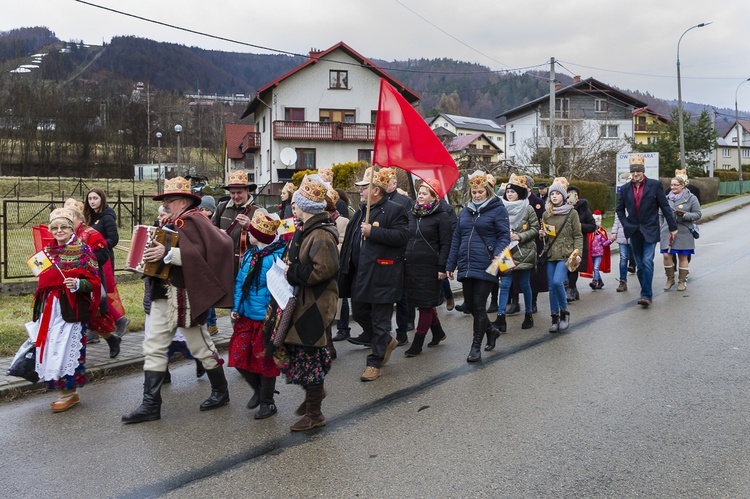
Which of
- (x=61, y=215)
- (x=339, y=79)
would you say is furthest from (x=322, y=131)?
(x=61, y=215)

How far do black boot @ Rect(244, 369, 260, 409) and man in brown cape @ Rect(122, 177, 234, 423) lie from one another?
0.31m

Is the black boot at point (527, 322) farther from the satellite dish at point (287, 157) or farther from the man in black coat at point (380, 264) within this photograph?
the satellite dish at point (287, 157)

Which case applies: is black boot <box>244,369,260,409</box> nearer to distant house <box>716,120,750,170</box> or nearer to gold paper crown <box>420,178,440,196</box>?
gold paper crown <box>420,178,440,196</box>

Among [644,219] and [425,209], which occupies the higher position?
[425,209]

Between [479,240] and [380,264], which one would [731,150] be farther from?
[380,264]

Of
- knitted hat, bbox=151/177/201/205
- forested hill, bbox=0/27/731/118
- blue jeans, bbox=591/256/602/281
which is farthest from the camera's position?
forested hill, bbox=0/27/731/118

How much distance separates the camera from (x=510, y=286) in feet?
30.3

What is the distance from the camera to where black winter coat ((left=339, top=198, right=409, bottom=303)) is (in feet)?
22.2

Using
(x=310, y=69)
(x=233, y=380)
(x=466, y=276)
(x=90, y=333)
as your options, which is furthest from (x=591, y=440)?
(x=310, y=69)

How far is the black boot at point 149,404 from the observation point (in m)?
5.56

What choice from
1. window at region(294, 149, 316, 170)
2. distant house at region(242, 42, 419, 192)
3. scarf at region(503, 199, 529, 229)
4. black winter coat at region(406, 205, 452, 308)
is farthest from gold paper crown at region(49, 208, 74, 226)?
window at region(294, 149, 316, 170)

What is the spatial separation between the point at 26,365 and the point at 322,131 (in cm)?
4152

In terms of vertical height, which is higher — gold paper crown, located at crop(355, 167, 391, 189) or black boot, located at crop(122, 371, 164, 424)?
gold paper crown, located at crop(355, 167, 391, 189)

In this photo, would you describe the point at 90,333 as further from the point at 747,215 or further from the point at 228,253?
the point at 747,215
